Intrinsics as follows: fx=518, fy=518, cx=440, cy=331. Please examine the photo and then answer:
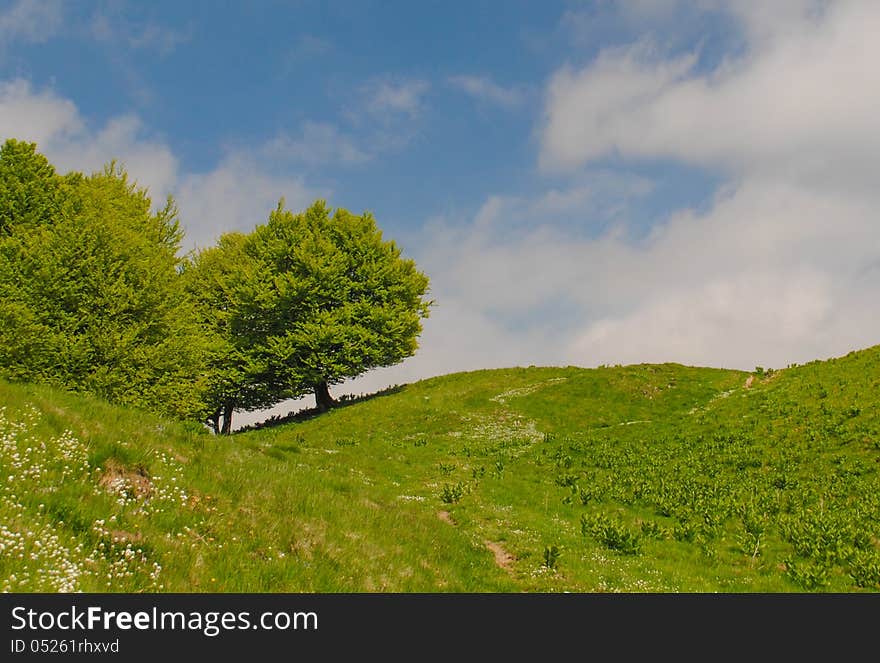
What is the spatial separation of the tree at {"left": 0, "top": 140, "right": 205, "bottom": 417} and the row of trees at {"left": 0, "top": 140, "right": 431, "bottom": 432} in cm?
7

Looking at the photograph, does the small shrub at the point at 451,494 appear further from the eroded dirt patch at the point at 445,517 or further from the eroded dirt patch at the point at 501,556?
the eroded dirt patch at the point at 501,556

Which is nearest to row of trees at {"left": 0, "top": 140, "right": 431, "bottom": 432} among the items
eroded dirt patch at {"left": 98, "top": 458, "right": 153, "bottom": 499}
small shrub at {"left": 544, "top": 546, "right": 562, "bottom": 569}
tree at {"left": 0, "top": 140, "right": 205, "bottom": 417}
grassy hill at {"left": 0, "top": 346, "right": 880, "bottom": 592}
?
tree at {"left": 0, "top": 140, "right": 205, "bottom": 417}

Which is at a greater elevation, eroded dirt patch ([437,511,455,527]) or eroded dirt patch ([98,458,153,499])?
eroded dirt patch ([98,458,153,499])

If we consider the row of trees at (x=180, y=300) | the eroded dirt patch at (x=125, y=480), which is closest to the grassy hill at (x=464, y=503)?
the eroded dirt patch at (x=125, y=480)

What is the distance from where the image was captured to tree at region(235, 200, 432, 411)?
46.1 m

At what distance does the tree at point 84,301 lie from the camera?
26.3m

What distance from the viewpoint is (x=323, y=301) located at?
4734 centimetres

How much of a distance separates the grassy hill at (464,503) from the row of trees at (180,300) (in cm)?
1260

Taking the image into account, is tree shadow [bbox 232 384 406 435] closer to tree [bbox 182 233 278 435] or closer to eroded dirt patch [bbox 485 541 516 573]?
tree [bbox 182 233 278 435]

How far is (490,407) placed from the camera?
40.8 meters

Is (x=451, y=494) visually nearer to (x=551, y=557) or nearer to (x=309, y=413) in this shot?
(x=551, y=557)

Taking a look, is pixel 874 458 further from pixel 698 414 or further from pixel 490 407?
pixel 490 407

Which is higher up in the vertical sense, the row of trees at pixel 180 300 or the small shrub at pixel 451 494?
the row of trees at pixel 180 300

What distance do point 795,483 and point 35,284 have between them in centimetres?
3621
